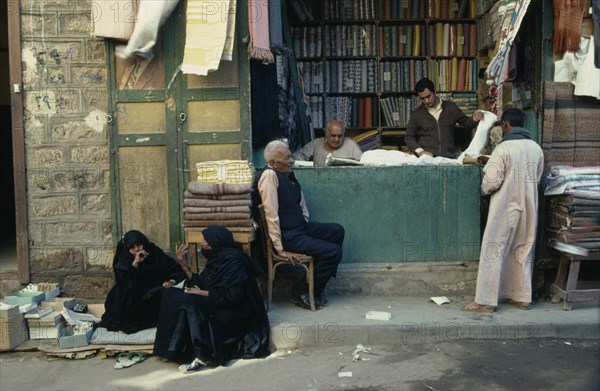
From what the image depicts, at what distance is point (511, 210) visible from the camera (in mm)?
5535

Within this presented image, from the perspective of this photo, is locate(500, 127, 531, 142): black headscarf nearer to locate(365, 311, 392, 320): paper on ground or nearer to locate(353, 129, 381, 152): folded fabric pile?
locate(365, 311, 392, 320): paper on ground

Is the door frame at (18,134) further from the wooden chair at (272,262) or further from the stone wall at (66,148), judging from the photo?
the wooden chair at (272,262)

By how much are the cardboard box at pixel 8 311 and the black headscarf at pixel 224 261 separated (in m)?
1.52

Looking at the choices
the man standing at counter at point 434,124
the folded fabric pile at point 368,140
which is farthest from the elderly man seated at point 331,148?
the folded fabric pile at point 368,140

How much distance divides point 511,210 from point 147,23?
11.1 feet

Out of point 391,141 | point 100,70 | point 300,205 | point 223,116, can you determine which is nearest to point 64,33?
point 100,70

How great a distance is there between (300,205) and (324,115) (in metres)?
3.11

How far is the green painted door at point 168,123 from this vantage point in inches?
231

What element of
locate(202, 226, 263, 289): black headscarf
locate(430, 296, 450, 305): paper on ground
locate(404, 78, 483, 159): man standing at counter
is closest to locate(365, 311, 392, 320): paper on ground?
locate(430, 296, 450, 305): paper on ground

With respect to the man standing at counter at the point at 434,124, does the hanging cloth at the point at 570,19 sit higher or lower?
higher

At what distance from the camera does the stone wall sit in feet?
19.4

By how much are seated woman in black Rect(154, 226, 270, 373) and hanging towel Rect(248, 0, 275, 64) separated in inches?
63.1

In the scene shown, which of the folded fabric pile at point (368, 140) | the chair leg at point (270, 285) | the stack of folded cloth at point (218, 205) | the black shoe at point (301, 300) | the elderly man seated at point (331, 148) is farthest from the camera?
the folded fabric pile at point (368, 140)

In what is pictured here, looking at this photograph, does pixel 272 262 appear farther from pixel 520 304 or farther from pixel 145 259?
pixel 520 304
